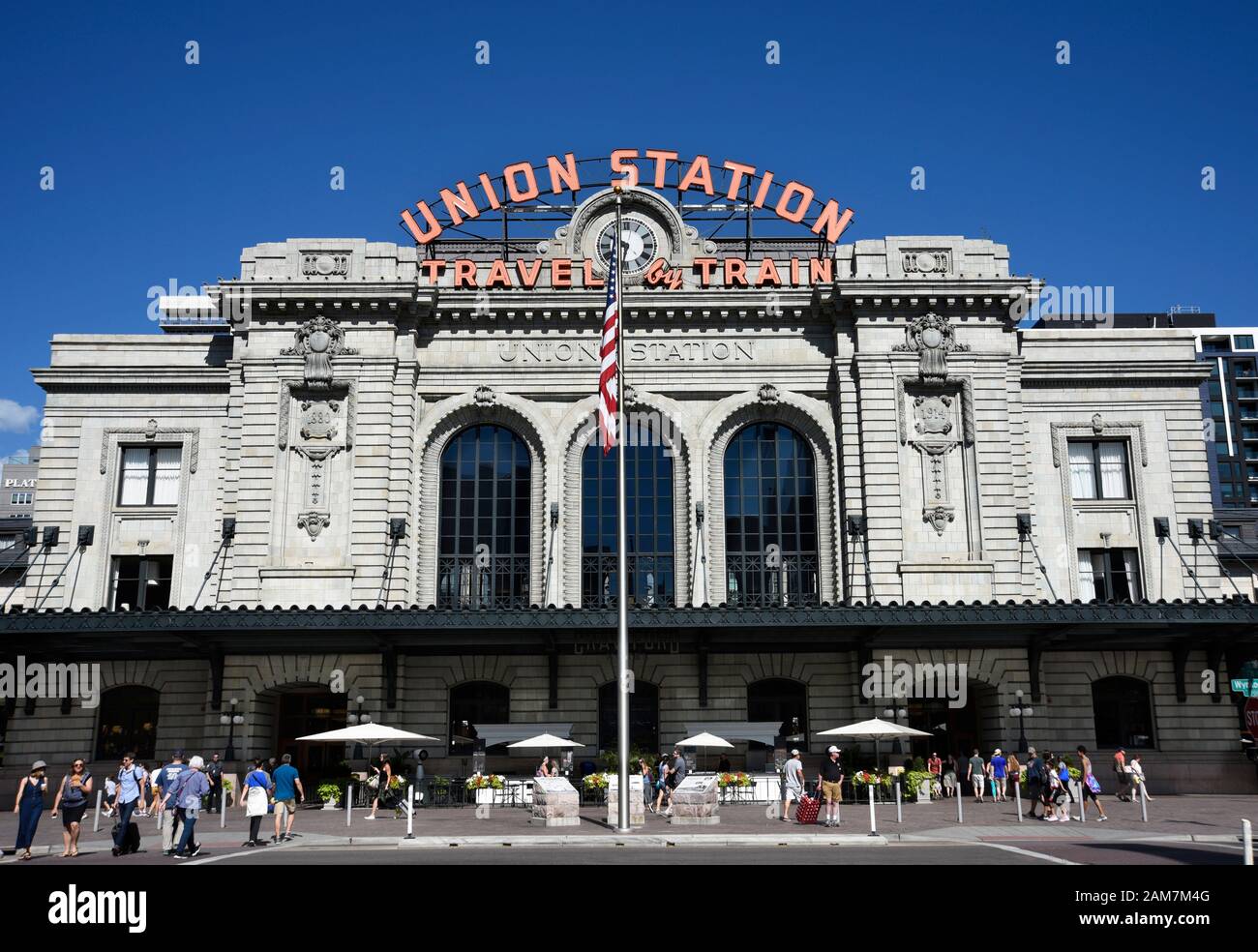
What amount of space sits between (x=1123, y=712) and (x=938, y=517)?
10362 millimetres

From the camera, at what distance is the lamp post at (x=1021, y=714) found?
134 ft

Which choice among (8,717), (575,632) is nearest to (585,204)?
(575,632)

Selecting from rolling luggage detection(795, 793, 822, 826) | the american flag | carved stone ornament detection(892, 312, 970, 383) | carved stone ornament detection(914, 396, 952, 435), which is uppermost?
carved stone ornament detection(892, 312, 970, 383)

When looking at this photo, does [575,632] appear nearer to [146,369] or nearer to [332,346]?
[332,346]

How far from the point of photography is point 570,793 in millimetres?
29297

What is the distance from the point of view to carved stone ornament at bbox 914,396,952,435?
148 ft

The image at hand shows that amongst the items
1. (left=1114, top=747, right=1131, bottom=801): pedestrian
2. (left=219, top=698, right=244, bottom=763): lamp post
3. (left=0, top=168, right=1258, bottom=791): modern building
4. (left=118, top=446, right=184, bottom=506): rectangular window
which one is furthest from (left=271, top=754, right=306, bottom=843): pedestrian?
(left=1114, top=747, right=1131, bottom=801): pedestrian

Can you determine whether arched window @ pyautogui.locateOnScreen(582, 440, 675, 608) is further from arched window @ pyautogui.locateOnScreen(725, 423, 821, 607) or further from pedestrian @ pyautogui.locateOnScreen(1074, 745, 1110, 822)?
pedestrian @ pyautogui.locateOnScreen(1074, 745, 1110, 822)

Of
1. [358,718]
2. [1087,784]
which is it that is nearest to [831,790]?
[1087,784]

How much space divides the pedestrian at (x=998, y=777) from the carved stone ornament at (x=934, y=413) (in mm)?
13283

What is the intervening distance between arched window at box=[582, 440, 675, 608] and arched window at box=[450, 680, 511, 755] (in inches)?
188

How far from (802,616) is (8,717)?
29.9 m

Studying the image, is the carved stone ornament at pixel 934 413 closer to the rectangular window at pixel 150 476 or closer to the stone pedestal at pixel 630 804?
the stone pedestal at pixel 630 804
